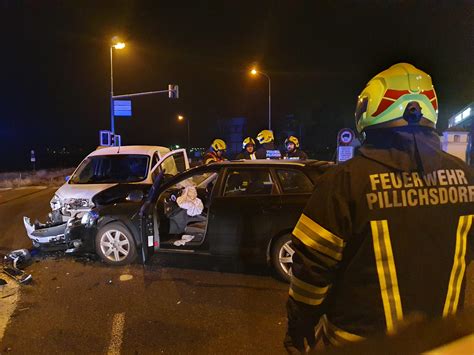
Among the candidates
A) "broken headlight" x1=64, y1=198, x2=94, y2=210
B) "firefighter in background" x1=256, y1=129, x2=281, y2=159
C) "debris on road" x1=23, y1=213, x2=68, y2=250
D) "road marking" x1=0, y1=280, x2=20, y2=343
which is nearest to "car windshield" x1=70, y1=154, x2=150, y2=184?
"broken headlight" x1=64, y1=198, x2=94, y2=210

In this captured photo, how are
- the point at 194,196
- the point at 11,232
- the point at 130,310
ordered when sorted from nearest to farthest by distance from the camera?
the point at 130,310
the point at 194,196
the point at 11,232

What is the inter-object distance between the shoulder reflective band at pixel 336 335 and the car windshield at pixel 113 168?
7548mm

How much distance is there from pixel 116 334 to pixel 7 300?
1.81 meters

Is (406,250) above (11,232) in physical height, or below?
above

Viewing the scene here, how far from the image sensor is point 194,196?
6.54 m

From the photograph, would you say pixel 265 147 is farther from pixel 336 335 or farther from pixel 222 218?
pixel 336 335

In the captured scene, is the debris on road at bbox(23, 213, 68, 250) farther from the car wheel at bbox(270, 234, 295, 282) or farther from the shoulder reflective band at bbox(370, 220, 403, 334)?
the shoulder reflective band at bbox(370, 220, 403, 334)

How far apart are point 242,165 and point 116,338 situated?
8.85 ft

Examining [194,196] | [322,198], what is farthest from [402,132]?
[194,196]

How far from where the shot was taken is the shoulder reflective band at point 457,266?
1.59 metres

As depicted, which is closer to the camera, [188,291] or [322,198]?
[322,198]

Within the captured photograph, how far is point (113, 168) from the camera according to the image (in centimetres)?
926

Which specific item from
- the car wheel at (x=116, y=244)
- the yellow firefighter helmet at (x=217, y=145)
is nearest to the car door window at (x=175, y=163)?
the yellow firefighter helmet at (x=217, y=145)

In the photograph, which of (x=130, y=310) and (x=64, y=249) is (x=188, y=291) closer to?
(x=130, y=310)
